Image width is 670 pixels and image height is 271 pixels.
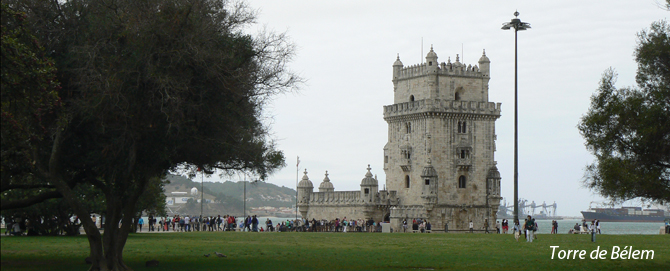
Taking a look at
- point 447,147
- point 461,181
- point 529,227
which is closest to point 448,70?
point 447,147

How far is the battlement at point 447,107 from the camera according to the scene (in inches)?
3110

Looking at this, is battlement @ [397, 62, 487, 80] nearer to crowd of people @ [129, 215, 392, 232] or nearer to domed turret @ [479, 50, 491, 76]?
→ domed turret @ [479, 50, 491, 76]

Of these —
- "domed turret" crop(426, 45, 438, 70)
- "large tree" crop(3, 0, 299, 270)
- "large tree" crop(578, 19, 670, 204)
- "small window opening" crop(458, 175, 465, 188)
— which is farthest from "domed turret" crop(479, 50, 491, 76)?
"large tree" crop(3, 0, 299, 270)

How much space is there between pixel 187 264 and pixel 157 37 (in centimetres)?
821

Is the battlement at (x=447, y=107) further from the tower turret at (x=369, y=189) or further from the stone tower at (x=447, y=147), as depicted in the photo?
the tower turret at (x=369, y=189)

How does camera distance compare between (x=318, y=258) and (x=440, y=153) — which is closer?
(x=318, y=258)

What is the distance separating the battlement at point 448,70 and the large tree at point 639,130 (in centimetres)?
5151

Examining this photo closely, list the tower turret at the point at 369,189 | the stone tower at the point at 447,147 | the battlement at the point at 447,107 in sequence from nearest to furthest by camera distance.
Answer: the stone tower at the point at 447,147 < the battlement at the point at 447,107 < the tower turret at the point at 369,189

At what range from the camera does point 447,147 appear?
79.4 meters

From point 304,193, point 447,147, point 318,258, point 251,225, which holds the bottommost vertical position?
point 318,258

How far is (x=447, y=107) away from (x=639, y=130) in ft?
172

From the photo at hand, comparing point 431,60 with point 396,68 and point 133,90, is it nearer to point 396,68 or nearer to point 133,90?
point 396,68

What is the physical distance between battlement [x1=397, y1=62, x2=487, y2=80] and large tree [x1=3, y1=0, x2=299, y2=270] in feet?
184

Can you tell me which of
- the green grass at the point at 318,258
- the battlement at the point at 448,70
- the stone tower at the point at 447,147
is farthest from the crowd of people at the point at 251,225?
the green grass at the point at 318,258
